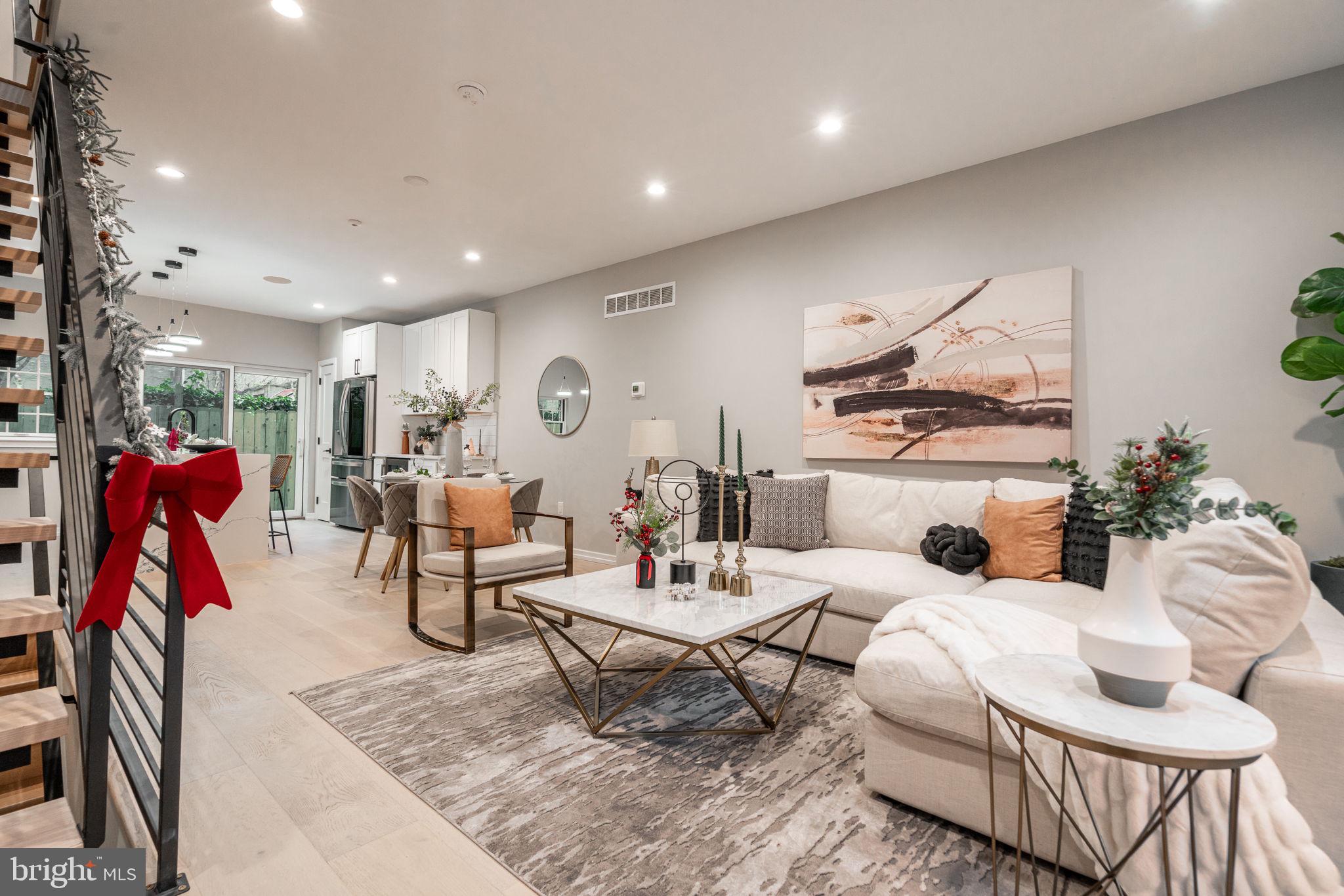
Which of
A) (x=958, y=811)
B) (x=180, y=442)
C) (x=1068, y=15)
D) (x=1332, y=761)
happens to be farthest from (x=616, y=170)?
(x=1332, y=761)

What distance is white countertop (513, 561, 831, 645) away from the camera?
2051 millimetres

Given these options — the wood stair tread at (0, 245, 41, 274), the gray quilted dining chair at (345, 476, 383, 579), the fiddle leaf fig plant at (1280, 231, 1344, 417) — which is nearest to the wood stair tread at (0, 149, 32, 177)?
the wood stair tread at (0, 245, 41, 274)

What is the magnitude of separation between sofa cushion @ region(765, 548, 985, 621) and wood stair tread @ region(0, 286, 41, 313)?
294 centimetres

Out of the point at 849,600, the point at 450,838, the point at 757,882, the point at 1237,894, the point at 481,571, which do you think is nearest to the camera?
the point at 1237,894

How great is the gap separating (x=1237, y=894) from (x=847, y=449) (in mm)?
2955

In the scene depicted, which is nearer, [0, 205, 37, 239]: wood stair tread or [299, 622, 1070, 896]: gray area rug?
[299, 622, 1070, 896]: gray area rug

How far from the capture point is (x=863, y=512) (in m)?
3.66

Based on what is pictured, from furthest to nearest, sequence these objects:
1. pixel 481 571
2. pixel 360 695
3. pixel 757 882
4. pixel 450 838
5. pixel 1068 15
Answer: pixel 481 571 → pixel 360 695 → pixel 1068 15 → pixel 450 838 → pixel 757 882

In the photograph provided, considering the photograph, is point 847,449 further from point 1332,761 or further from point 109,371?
point 109,371

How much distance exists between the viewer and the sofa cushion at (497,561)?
329cm

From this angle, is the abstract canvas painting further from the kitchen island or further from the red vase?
the kitchen island

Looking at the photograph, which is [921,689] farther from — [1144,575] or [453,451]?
[453,451]

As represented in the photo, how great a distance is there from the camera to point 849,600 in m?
2.94

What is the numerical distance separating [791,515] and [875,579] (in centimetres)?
84
